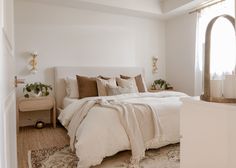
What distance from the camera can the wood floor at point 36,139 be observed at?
2695mm

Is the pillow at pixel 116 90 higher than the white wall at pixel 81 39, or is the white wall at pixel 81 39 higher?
the white wall at pixel 81 39

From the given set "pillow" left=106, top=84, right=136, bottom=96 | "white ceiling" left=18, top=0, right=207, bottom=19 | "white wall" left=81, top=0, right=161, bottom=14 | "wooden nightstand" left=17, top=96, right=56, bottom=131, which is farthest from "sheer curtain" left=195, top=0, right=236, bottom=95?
"wooden nightstand" left=17, top=96, right=56, bottom=131

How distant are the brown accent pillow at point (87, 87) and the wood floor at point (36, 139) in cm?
76

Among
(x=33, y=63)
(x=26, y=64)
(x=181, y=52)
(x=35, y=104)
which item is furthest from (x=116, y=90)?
(x=181, y=52)

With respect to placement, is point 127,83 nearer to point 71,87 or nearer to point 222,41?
point 71,87

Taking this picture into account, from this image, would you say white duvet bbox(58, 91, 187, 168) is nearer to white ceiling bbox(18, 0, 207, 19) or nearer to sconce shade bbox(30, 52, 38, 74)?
sconce shade bbox(30, 52, 38, 74)

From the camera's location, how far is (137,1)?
4.60 metres

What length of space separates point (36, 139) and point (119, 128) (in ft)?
5.27

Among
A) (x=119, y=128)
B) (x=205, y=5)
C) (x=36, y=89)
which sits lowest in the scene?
(x=119, y=128)

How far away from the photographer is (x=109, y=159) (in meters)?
2.50

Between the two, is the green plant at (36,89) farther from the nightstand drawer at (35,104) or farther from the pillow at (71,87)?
the pillow at (71,87)

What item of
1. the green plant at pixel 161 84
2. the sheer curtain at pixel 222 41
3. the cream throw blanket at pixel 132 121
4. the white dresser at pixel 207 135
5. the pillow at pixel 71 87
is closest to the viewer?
the white dresser at pixel 207 135

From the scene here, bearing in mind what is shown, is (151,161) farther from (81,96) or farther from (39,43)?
(39,43)

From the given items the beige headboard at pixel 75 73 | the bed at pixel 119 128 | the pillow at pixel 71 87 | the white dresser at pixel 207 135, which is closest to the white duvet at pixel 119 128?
the bed at pixel 119 128
